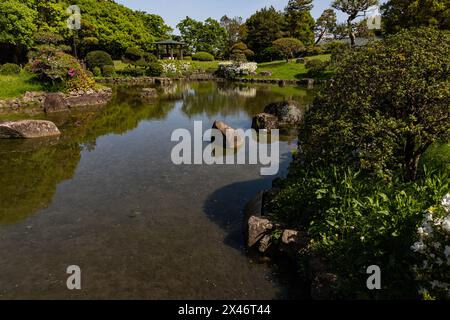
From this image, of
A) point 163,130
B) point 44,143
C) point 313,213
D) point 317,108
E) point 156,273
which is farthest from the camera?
point 163,130

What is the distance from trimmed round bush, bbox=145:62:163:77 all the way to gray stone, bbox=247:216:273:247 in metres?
50.6

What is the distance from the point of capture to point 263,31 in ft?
237

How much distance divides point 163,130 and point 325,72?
37.7m

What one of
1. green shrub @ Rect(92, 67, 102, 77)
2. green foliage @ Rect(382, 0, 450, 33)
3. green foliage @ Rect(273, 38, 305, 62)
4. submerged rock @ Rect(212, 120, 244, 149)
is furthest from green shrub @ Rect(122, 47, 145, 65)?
submerged rock @ Rect(212, 120, 244, 149)

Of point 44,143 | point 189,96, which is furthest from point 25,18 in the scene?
point 44,143

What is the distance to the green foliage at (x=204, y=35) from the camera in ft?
272

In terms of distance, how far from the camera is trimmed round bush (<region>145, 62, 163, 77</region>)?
55778 mm

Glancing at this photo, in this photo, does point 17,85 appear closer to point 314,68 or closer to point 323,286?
point 323,286

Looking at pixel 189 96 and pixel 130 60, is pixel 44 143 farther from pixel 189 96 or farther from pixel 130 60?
pixel 130 60

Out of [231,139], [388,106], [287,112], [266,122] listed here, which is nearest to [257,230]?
[388,106]

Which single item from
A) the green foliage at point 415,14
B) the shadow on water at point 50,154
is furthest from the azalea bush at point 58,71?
the green foliage at point 415,14

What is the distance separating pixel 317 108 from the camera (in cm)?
1088

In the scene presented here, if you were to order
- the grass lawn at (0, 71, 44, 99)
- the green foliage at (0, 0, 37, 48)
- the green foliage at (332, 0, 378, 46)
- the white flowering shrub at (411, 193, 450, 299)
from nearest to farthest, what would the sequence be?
the white flowering shrub at (411, 193, 450, 299) < the grass lawn at (0, 71, 44, 99) < the green foliage at (0, 0, 37, 48) < the green foliage at (332, 0, 378, 46)

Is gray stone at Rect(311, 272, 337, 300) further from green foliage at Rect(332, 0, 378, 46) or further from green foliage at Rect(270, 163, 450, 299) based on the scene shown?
green foliage at Rect(332, 0, 378, 46)
